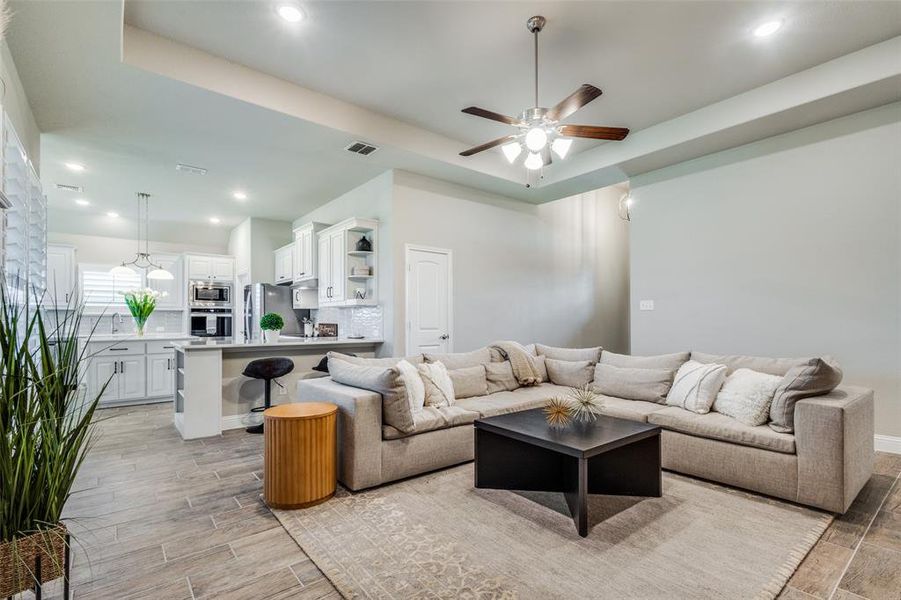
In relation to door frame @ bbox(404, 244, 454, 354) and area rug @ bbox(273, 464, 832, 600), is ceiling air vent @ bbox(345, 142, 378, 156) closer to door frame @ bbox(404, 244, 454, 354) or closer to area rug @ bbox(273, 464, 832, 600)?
door frame @ bbox(404, 244, 454, 354)

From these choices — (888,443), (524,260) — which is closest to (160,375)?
(524,260)

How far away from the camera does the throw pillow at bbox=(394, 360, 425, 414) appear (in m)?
3.30

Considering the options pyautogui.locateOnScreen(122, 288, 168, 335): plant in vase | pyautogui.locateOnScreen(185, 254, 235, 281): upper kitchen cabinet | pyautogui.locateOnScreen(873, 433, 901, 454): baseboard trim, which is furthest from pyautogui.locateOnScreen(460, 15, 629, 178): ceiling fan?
pyautogui.locateOnScreen(185, 254, 235, 281): upper kitchen cabinet

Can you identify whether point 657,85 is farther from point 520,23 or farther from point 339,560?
point 339,560

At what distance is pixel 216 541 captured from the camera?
2330 millimetres

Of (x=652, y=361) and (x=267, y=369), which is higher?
(x=652, y=361)

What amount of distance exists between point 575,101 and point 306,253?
15.9ft

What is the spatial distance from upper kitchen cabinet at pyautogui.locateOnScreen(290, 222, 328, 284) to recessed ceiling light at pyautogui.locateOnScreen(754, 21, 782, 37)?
545 cm

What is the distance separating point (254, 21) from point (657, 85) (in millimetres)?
3457

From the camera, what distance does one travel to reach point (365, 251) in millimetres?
5531

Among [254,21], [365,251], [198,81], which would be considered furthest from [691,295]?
[198,81]

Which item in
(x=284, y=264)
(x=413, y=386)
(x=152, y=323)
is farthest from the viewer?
(x=152, y=323)

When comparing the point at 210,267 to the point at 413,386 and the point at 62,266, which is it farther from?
the point at 413,386

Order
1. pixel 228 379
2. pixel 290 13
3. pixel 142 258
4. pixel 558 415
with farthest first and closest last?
pixel 142 258 < pixel 228 379 < pixel 290 13 < pixel 558 415
